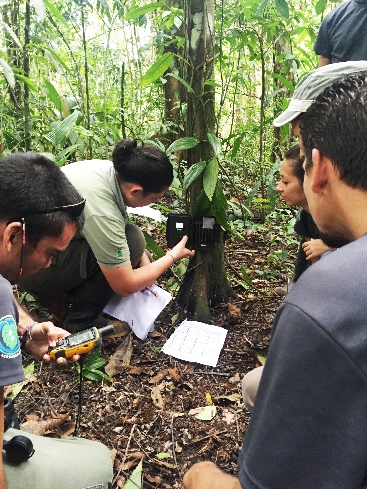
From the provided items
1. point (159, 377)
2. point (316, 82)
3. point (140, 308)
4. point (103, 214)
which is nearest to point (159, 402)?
point (159, 377)

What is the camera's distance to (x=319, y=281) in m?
0.87

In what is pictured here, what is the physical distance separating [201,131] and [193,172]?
280 millimetres

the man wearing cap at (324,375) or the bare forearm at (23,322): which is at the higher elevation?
the man wearing cap at (324,375)

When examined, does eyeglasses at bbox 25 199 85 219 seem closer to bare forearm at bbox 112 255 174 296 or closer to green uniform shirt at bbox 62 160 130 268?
green uniform shirt at bbox 62 160 130 268

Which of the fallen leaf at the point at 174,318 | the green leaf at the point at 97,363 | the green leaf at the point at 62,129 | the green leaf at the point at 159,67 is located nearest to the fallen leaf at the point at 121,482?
the green leaf at the point at 97,363

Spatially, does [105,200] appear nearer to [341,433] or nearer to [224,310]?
[224,310]

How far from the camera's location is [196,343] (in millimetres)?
2666

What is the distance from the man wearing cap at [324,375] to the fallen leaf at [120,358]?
5.35 feet

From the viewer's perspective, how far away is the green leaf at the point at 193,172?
101 inches

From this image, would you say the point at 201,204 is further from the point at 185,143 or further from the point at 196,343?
the point at 196,343

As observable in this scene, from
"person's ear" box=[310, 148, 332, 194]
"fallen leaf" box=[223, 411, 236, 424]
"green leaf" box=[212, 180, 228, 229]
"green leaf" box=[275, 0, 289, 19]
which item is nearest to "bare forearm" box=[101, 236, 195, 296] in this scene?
"green leaf" box=[212, 180, 228, 229]

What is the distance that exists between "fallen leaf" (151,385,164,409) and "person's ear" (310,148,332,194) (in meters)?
1.59

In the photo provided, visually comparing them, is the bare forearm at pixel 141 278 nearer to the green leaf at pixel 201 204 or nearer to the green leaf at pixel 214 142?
the green leaf at pixel 201 204

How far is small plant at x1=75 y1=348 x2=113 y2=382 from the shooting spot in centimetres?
238
